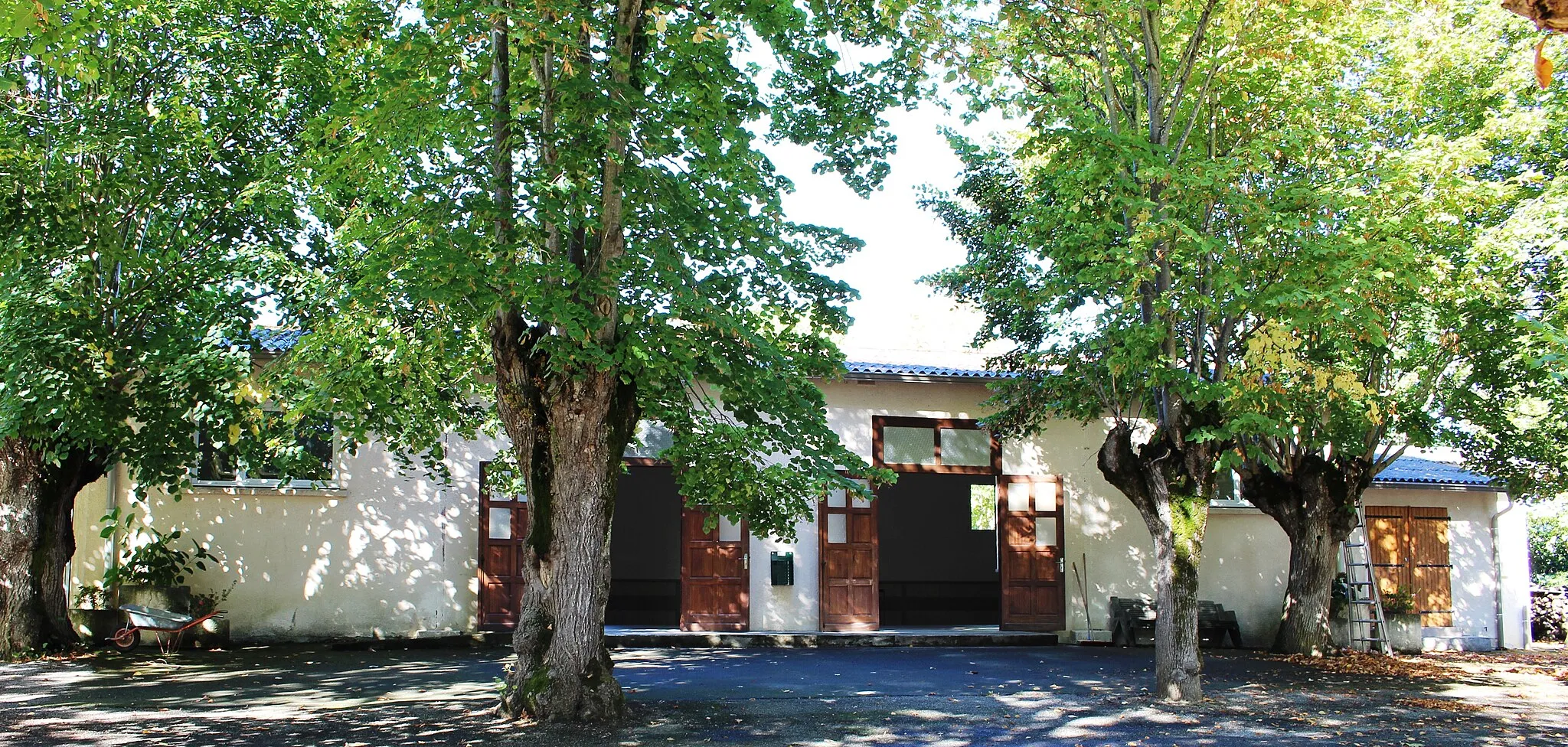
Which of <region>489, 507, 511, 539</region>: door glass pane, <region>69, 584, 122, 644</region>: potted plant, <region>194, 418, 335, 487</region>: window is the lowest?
<region>69, 584, 122, 644</region>: potted plant

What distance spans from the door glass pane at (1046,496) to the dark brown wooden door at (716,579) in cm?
441

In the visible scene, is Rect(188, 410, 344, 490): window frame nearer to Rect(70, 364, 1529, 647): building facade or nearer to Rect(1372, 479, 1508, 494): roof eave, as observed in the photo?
Rect(70, 364, 1529, 647): building facade

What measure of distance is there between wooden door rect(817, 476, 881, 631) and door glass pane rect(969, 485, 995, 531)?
27.0ft

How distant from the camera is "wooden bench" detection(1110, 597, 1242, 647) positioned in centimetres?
1622

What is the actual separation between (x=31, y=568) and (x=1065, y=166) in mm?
11762

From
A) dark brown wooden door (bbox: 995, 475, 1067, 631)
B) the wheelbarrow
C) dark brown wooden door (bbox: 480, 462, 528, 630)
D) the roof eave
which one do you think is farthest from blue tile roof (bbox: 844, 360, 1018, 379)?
the wheelbarrow

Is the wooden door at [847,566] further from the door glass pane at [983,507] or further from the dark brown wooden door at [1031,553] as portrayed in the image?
the door glass pane at [983,507]

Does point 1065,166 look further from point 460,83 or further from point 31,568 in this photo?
point 31,568

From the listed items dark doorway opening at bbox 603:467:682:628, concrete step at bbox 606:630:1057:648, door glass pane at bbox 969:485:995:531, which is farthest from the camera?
door glass pane at bbox 969:485:995:531

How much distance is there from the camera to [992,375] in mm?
16703

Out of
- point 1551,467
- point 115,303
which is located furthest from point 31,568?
point 1551,467

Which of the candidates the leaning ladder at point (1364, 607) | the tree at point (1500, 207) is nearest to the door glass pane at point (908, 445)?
the leaning ladder at point (1364, 607)

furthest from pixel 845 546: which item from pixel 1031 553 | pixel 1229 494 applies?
pixel 1229 494

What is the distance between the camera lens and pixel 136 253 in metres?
11.4
